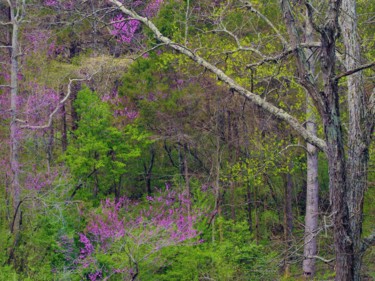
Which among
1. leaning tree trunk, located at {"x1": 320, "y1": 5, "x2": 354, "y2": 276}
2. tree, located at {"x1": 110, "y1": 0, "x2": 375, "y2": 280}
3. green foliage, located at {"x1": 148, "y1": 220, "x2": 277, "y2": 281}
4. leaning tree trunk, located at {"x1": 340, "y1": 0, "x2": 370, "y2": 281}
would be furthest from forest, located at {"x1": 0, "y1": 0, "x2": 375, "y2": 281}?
leaning tree trunk, located at {"x1": 320, "y1": 5, "x2": 354, "y2": 276}

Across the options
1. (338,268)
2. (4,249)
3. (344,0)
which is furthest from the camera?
(4,249)

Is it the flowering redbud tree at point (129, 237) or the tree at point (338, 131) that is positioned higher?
the tree at point (338, 131)

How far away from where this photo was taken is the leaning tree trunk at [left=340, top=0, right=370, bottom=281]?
18.9 ft

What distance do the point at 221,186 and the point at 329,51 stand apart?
10.4 metres

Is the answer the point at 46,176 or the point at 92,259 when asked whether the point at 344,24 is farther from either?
the point at 46,176

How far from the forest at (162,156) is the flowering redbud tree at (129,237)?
0.05 meters

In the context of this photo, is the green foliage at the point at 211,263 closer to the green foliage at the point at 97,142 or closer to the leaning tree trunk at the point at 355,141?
the green foliage at the point at 97,142

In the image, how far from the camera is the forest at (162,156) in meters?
12.0

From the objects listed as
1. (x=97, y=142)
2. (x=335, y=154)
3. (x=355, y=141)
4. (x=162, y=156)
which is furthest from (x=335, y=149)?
(x=162, y=156)

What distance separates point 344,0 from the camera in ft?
20.9

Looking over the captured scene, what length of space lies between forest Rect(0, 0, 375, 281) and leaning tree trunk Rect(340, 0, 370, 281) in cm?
160

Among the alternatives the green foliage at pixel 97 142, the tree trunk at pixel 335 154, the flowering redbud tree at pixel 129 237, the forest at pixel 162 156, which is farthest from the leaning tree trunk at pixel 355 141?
the green foliage at pixel 97 142

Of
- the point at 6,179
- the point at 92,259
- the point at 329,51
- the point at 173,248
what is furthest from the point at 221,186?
the point at 329,51

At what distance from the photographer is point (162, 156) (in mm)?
18891
